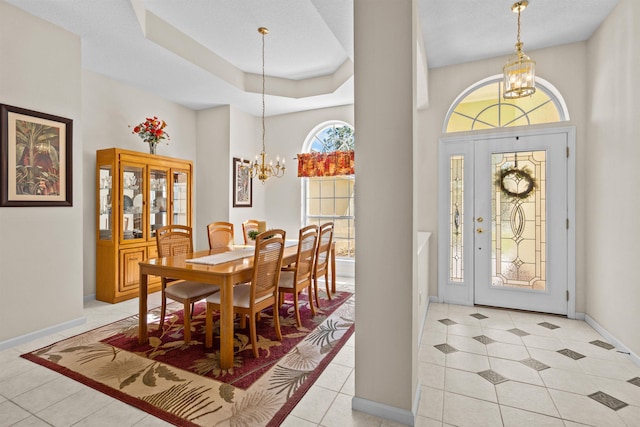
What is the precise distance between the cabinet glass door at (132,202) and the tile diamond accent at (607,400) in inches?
181

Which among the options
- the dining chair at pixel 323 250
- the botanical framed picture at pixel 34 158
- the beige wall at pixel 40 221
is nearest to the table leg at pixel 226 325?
the dining chair at pixel 323 250

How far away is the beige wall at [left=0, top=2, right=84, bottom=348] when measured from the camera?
264 centimetres

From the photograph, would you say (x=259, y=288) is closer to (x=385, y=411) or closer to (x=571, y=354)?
(x=385, y=411)

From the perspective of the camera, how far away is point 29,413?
1.78m

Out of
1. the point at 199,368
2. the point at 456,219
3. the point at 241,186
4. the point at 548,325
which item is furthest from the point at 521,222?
the point at 241,186

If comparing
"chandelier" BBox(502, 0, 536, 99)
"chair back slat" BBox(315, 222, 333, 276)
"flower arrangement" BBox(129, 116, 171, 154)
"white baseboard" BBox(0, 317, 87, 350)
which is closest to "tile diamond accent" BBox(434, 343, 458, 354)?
"chair back slat" BBox(315, 222, 333, 276)

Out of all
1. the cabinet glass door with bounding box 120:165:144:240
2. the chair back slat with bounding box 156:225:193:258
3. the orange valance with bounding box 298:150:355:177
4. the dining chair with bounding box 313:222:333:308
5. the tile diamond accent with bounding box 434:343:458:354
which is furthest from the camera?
the orange valance with bounding box 298:150:355:177

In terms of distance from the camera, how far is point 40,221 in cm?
285

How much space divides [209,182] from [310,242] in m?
2.84

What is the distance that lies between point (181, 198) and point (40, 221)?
1924 millimetres

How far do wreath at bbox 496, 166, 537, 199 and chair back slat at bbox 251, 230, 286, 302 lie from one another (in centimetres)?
263

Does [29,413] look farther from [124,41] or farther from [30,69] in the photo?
[124,41]

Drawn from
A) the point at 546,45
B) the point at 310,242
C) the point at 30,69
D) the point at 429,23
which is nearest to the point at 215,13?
the point at 30,69

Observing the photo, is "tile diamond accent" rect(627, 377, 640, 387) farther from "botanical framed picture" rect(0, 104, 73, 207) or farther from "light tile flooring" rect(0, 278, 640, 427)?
"botanical framed picture" rect(0, 104, 73, 207)
